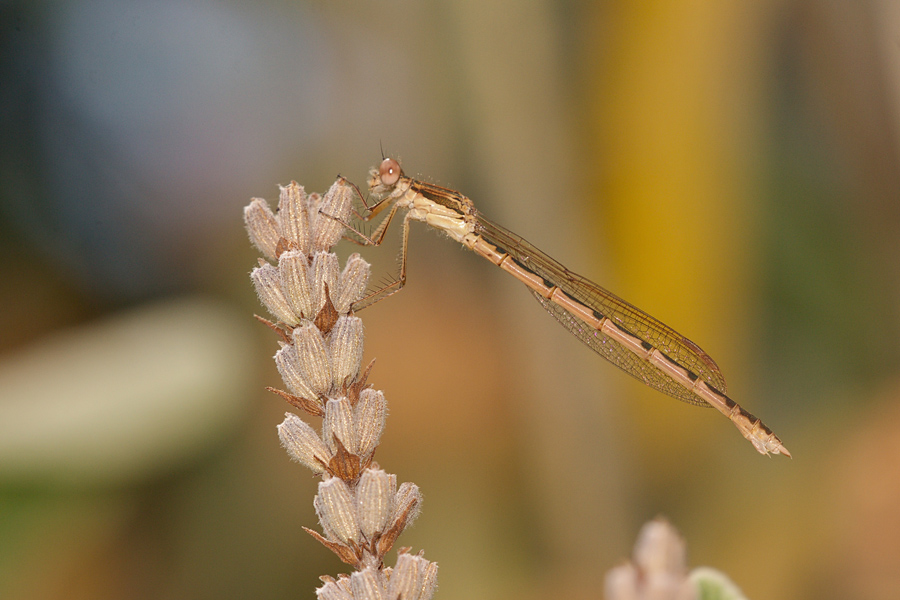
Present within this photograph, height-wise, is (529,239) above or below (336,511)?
above

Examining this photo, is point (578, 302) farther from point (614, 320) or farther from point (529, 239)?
point (529, 239)

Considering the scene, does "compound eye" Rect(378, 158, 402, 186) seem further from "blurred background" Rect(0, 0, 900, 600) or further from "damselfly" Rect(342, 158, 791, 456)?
"blurred background" Rect(0, 0, 900, 600)

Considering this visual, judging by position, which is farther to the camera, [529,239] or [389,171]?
[529,239]

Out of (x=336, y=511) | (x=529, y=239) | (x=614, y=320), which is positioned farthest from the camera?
(x=529, y=239)

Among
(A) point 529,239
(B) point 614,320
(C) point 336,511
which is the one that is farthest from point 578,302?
(C) point 336,511

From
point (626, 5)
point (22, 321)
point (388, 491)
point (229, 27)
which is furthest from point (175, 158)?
point (388, 491)

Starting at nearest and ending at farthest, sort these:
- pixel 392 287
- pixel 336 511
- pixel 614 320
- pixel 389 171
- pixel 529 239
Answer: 1. pixel 336 511
2. pixel 392 287
3. pixel 389 171
4. pixel 614 320
5. pixel 529 239

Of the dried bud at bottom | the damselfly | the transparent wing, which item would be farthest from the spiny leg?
the dried bud at bottom
